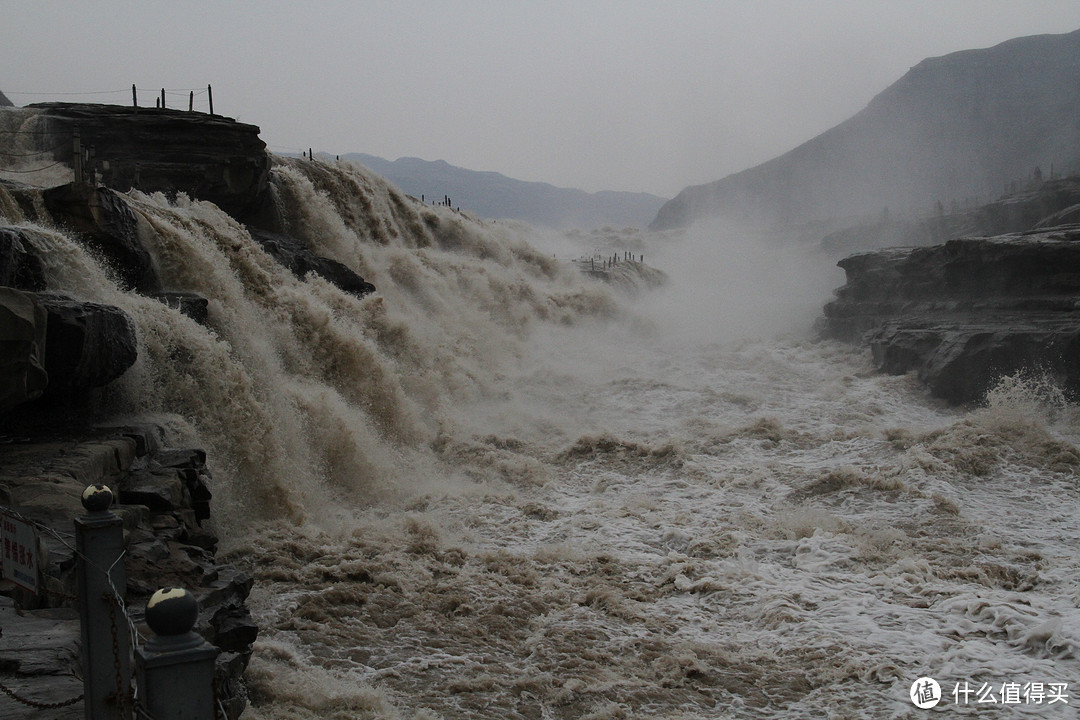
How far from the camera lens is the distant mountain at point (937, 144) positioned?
69125 mm

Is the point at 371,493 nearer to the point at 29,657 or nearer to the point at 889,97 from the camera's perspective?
the point at 29,657

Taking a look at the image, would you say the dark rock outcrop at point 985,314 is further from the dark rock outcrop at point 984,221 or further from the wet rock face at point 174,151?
the wet rock face at point 174,151

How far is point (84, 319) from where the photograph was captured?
6.94 meters

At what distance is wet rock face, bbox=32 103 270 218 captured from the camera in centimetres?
1444

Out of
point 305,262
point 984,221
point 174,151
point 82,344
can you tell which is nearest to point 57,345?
point 82,344

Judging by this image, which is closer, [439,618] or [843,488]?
[439,618]

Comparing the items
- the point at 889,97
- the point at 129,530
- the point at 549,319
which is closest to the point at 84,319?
the point at 129,530

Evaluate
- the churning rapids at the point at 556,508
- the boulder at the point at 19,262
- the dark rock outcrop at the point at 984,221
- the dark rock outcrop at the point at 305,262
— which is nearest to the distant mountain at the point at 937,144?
the dark rock outcrop at the point at 984,221

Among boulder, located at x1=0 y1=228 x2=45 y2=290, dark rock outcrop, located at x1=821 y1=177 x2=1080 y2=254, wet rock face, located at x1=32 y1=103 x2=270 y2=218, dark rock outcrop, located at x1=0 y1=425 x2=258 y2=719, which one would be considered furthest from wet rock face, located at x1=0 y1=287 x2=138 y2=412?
dark rock outcrop, located at x1=821 y1=177 x2=1080 y2=254

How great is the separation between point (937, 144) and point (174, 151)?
77.4 metres

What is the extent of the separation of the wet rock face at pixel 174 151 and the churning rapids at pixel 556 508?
4.26ft

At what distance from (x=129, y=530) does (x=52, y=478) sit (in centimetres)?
75

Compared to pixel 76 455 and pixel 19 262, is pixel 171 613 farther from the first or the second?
pixel 19 262

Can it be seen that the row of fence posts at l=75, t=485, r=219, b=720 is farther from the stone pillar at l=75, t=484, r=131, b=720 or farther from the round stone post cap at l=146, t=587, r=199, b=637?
the round stone post cap at l=146, t=587, r=199, b=637
